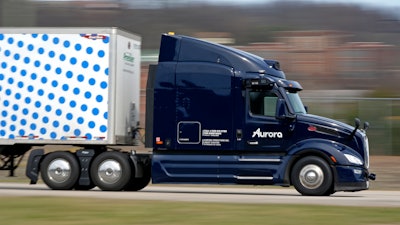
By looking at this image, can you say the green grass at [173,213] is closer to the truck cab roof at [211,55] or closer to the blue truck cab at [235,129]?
the blue truck cab at [235,129]

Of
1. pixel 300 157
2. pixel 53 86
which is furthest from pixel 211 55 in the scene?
pixel 53 86

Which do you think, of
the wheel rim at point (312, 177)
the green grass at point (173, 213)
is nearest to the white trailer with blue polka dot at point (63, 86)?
the wheel rim at point (312, 177)

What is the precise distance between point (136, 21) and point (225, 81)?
236ft

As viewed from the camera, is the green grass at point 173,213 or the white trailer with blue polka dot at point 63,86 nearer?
the green grass at point 173,213

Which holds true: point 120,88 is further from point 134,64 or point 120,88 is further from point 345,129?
point 345,129

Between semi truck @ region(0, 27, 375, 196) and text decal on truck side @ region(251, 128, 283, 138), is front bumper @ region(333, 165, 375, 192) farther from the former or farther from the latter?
text decal on truck side @ region(251, 128, 283, 138)

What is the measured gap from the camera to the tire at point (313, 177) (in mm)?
20656

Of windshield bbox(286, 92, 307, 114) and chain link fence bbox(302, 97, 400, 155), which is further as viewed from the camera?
chain link fence bbox(302, 97, 400, 155)

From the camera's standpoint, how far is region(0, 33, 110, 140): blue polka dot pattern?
71.3ft

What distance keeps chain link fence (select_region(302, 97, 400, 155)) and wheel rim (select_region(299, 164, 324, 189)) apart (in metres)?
17.1

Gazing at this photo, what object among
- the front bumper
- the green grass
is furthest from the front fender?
the green grass

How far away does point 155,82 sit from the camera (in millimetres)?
21516

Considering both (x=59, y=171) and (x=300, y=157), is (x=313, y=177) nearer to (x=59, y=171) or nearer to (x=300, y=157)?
(x=300, y=157)

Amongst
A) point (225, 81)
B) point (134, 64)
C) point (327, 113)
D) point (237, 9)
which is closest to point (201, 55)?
point (225, 81)
